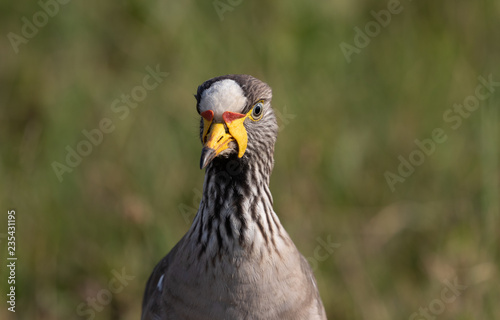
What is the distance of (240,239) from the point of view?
404 cm

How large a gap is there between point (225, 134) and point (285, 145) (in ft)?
10.7

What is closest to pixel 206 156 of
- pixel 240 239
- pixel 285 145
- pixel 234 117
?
pixel 234 117

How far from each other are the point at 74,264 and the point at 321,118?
2.90 meters

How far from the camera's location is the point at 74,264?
6.42 m

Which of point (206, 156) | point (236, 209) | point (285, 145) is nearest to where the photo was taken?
point (206, 156)

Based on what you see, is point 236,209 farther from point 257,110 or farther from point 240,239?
point 257,110

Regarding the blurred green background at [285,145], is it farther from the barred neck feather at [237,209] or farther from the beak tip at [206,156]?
the beak tip at [206,156]

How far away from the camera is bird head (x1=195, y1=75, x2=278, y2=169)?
12.4ft

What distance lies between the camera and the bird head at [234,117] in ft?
12.4

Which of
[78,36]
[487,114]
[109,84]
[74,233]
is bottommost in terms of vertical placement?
[487,114]

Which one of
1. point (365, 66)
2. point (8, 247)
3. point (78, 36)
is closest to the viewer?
point (8, 247)

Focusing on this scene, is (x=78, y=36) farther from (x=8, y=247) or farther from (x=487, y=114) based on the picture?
(x=487, y=114)

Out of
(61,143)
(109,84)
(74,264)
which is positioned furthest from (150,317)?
(109,84)

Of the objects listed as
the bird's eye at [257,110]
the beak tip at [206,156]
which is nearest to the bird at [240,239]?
the bird's eye at [257,110]
